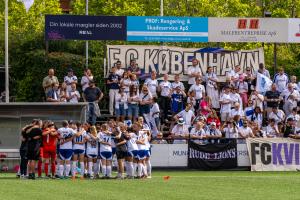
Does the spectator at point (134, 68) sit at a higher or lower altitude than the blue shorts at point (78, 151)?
higher

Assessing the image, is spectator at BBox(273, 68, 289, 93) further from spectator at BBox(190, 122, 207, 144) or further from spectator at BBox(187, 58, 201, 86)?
spectator at BBox(190, 122, 207, 144)

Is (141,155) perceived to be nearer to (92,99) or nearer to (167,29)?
(92,99)

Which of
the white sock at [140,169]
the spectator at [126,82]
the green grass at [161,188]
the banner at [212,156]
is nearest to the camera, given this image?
the green grass at [161,188]

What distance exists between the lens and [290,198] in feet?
75.9

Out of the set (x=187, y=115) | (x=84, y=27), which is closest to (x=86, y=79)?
(x=84, y=27)

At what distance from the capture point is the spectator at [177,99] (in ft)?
131

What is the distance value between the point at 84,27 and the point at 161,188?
1626 cm

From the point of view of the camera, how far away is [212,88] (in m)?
40.8

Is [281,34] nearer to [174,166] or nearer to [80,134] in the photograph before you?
[174,166]

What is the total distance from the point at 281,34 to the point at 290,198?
20.8m

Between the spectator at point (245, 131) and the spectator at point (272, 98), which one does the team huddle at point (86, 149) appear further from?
the spectator at point (272, 98)

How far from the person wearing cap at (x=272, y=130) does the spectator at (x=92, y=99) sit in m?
6.70

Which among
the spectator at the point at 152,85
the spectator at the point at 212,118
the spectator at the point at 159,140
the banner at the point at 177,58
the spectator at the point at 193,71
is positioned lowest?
the spectator at the point at 159,140

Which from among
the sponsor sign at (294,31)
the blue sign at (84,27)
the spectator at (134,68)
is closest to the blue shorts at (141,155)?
the spectator at (134,68)
